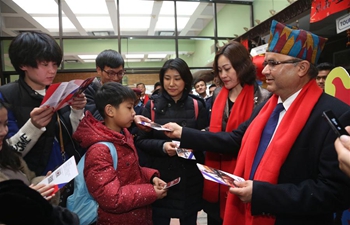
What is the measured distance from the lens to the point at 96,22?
22.9 feet

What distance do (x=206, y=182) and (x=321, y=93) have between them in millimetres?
1033

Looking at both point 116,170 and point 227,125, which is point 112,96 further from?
point 227,125

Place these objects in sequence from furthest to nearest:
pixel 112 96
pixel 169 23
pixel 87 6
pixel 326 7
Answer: pixel 169 23, pixel 87 6, pixel 326 7, pixel 112 96

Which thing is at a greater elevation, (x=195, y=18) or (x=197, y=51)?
(x=195, y=18)

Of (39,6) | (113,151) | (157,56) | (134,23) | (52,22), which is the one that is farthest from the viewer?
(157,56)

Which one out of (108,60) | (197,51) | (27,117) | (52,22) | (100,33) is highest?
(52,22)

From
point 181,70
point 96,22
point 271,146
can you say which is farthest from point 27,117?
point 96,22

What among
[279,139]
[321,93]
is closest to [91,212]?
[279,139]

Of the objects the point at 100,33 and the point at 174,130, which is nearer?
the point at 174,130

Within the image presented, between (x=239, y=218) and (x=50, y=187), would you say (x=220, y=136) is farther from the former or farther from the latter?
(x=50, y=187)

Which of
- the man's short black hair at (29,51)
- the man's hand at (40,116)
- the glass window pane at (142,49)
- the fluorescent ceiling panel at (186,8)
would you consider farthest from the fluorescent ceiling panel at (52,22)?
the man's hand at (40,116)

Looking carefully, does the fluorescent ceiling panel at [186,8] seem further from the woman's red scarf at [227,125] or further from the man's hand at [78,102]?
the man's hand at [78,102]

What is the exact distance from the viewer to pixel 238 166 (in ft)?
4.76

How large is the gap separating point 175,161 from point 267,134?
0.76m
